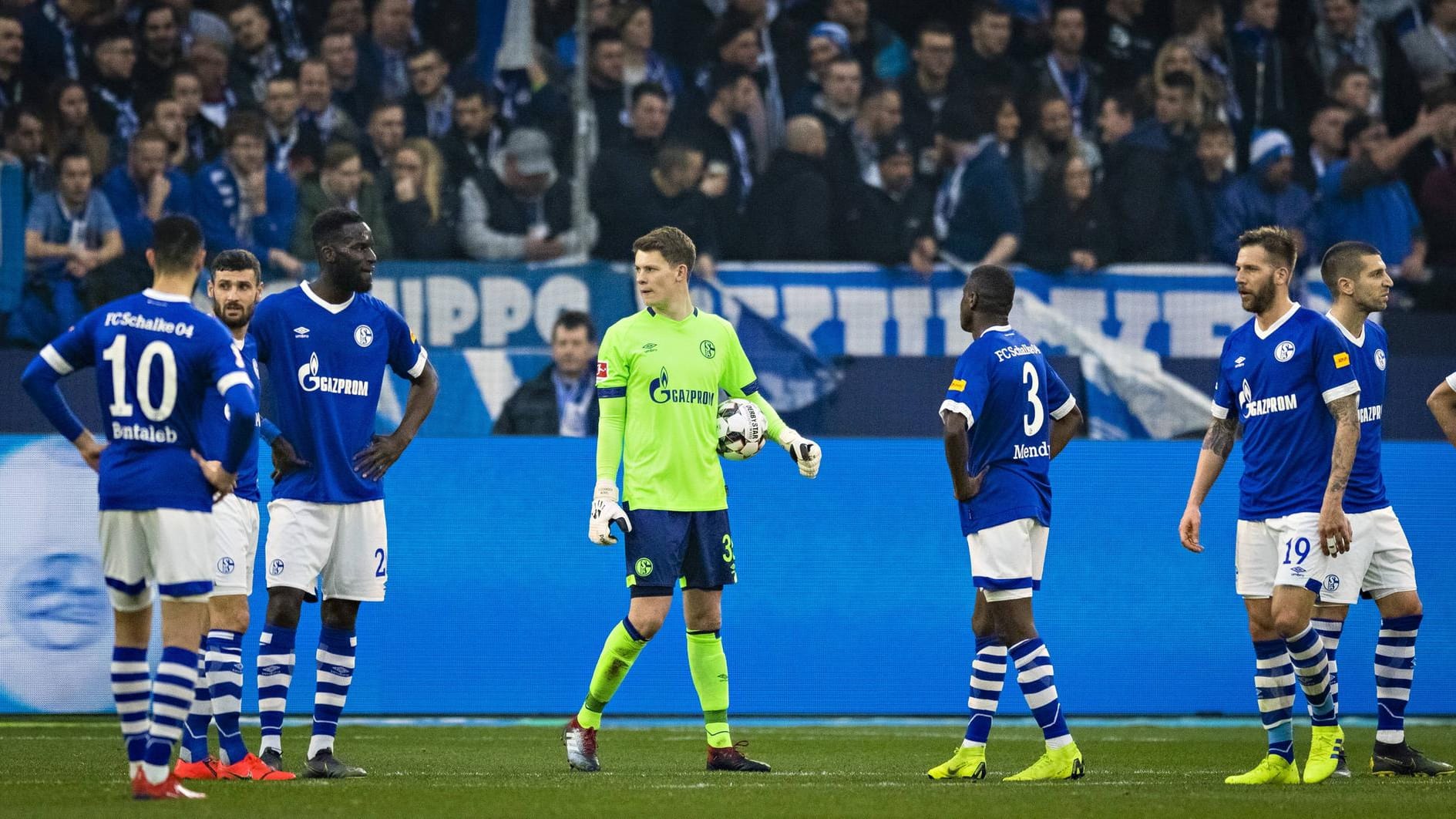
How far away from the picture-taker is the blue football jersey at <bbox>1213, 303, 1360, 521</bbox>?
758 centimetres

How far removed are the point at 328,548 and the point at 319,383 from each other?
2.35ft

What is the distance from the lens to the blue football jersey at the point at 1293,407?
7.58 metres

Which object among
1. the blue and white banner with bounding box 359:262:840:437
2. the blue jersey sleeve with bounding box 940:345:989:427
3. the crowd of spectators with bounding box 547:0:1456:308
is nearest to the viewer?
the blue jersey sleeve with bounding box 940:345:989:427

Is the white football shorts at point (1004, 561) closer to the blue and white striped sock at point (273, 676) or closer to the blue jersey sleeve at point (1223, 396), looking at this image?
the blue jersey sleeve at point (1223, 396)

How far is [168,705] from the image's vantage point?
643 cm

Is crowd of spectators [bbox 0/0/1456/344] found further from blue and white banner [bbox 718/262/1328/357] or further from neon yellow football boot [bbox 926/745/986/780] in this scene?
neon yellow football boot [bbox 926/745/986/780]

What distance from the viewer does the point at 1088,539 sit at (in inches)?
472

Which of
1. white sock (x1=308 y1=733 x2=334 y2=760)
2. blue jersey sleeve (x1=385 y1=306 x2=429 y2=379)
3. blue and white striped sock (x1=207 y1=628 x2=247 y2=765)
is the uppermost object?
blue jersey sleeve (x1=385 y1=306 x2=429 y2=379)

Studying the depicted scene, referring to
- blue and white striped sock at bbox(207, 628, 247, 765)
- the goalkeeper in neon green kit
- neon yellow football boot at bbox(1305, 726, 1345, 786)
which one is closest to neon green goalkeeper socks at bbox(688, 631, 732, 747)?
the goalkeeper in neon green kit

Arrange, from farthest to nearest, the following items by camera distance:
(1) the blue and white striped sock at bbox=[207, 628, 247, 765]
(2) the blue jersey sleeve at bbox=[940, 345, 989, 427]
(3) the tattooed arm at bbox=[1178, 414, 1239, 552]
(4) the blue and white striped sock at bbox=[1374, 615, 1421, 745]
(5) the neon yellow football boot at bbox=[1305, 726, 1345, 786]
A: (4) the blue and white striped sock at bbox=[1374, 615, 1421, 745] < (3) the tattooed arm at bbox=[1178, 414, 1239, 552] < (1) the blue and white striped sock at bbox=[207, 628, 247, 765] < (5) the neon yellow football boot at bbox=[1305, 726, 1345, 786] < (2) the blue jersey sleeve at bbox=[940, 345, 989, 427]

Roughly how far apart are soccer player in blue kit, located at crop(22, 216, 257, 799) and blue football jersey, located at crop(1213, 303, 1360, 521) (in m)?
4.21

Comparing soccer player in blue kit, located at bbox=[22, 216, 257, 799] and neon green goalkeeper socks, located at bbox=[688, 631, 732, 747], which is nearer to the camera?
soccer player in blue kit, located at bbox=[22, 216, 257, 799]

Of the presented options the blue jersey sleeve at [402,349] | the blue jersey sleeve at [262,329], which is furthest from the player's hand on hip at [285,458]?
the blue jersey sleeve at [402,349]

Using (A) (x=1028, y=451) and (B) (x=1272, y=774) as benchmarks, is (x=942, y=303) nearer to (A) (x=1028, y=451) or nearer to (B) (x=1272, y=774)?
(A) (x=1028, y=451)
